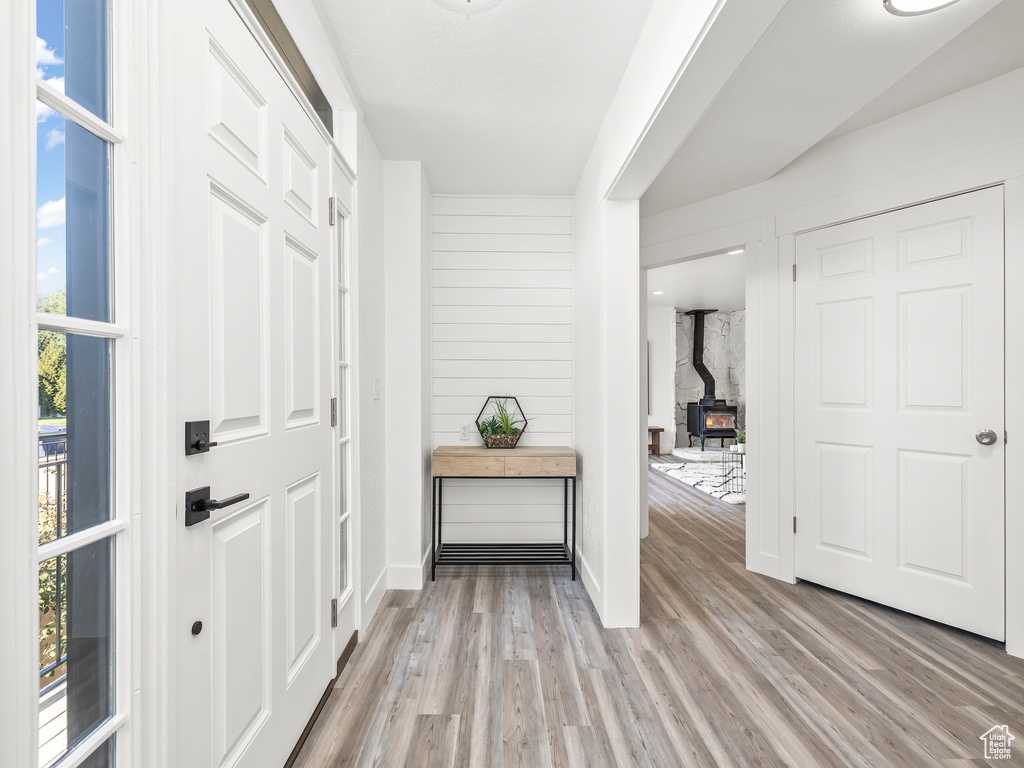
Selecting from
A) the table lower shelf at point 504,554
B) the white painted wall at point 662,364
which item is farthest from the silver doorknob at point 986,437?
the white painted wall at point 662,364

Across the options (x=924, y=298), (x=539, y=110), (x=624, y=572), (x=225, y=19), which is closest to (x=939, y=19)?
(x=924, y=298)

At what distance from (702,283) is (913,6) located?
17.8ft

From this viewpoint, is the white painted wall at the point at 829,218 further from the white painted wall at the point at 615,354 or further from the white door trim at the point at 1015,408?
the white painted wall at the point at 615,354

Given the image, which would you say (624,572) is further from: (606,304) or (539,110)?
(539,110)

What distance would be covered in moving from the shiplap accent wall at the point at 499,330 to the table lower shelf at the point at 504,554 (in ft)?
0.23

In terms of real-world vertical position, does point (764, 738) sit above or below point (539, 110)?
below

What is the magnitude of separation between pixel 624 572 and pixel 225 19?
2537 mm

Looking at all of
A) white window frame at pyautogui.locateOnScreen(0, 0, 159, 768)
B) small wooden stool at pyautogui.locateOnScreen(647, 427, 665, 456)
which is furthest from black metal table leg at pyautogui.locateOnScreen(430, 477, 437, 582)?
small wooden stool at pyautogui.locateOnScreen(647, 427, 665, 456)

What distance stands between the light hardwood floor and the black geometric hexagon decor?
894 millimetres

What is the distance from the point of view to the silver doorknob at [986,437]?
7.52 feet

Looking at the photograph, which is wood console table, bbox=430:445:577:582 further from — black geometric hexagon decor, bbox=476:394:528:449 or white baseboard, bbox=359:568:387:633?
white baseboard, bbox=359:568:387:633

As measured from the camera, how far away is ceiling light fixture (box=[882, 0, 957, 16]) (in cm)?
163

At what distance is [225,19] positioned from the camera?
1.20 metres

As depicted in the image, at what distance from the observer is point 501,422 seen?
342cm
